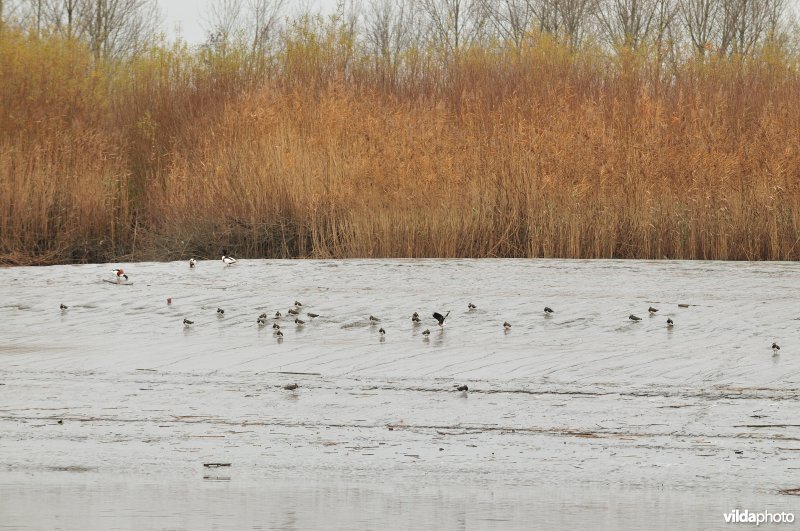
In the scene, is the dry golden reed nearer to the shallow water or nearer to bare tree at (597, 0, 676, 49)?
the shallow water

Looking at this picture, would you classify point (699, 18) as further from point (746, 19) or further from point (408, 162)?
point (408, 162)

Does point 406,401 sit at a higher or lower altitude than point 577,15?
lower

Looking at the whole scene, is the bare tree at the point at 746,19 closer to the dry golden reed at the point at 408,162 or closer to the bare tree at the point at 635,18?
the bare tree at the point at 635,18

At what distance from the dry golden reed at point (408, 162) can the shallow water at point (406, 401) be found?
2210 millimetres

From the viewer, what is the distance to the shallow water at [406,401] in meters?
3.57

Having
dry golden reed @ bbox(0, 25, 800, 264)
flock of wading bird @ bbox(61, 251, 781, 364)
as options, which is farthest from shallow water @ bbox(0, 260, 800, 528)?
dry golden reed @ bbox(0, 25, 800, 264)

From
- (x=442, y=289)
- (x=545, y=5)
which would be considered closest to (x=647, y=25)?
(x=545, y=5)

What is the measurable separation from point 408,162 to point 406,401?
775 centimetres

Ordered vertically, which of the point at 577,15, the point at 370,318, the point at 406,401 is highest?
the point at 577,15

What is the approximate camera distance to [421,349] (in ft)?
21.8

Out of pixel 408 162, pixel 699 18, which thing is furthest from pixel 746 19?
pixel 408 162

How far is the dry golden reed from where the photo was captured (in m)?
11.7

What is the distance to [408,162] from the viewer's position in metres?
12.7

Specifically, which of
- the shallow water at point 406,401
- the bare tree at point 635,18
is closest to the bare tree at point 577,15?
the bare tree at point 635,18
